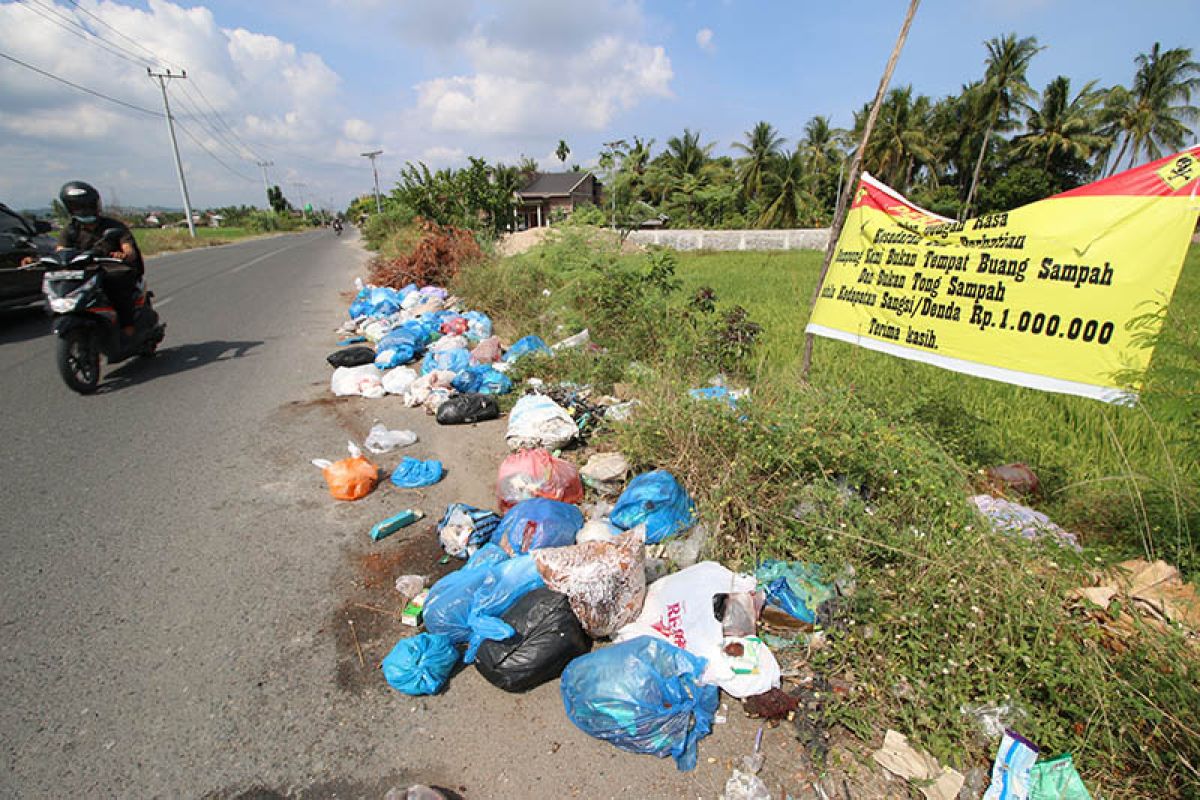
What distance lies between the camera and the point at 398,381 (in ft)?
17.4

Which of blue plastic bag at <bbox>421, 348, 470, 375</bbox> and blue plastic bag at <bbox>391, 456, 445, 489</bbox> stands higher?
blue plastic bag at <bbox>421, 348, 470, 375</bbox>

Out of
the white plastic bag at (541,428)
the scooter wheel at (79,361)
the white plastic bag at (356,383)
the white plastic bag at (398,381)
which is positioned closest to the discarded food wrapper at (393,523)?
the white plastic bag at (541,428)

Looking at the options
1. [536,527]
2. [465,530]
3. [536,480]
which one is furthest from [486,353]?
[536,527]

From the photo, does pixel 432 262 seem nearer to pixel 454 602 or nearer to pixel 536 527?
pixel 536 527

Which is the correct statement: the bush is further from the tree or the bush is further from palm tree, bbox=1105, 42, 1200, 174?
the tree

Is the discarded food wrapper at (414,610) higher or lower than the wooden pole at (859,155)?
lower

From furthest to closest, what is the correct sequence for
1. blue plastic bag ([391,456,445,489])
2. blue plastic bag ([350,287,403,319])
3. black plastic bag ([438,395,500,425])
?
blue plastic bag ([350,287,403,319])
black plastic bag ([438,395,500,425])
blue plastic bag ([391,456,445,489])

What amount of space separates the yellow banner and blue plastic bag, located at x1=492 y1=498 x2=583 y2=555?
2.19 metres

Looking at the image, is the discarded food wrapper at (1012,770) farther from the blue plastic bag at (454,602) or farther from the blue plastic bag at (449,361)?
the blue plastic bag at (449,361)

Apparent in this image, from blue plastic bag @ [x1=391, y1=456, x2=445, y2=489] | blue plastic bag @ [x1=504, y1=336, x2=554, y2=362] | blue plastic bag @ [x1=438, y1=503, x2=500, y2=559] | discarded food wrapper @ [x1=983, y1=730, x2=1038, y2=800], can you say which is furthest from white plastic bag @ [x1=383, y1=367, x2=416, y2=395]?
discarded food wrapper @ [x1=983, y1=730, x2=1038, y2=800]

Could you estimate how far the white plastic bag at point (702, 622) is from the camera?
208cm

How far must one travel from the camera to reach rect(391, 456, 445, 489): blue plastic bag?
142 inches

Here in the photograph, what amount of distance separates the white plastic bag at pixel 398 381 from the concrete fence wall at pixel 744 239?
2028 centimetres

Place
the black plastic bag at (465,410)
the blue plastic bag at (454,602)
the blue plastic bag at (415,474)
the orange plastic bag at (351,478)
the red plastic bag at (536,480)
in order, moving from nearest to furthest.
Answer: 1. the blue plastic bag at (454,602)
2. the red plastic bag at (536,480)
3. the orange plastic bag at (351,478)
4. the blue plastic bag at (415,474)
5. the black plastic bag at (465,410)
